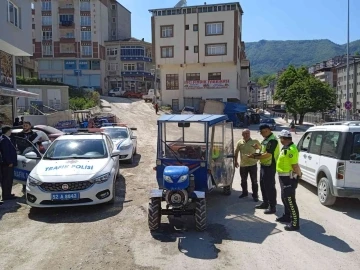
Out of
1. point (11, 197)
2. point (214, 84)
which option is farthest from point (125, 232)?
point (214, 84)

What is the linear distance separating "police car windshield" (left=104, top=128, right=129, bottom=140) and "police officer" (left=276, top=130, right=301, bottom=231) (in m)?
9.50

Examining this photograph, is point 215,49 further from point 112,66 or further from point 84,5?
point 84,5

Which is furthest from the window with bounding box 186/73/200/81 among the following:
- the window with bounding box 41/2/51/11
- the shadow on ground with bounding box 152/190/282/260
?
the shadow on ground with bounding box 152/190/282/260

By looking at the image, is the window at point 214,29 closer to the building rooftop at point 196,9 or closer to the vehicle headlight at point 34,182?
the building rooftop at point 196,9

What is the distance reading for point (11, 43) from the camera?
19469 mm

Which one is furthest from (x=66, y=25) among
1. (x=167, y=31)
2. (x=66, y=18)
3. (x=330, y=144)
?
(x=330, y=144)

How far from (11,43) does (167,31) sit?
110 ft

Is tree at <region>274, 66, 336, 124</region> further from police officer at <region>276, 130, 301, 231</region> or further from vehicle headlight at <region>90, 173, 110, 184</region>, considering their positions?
vehicle headlight at <region>90, 173, 110, 184</region>

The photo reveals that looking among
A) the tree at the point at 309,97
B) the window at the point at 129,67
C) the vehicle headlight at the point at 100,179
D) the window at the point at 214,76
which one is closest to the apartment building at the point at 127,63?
the window at the point at 129,67

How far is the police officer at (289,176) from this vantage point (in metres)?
6.44

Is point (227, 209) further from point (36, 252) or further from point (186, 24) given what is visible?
point (186, 24)

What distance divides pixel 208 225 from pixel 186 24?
46545 millimetres

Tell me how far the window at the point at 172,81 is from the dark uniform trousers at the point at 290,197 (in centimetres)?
4658

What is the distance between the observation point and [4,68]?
843 inches
